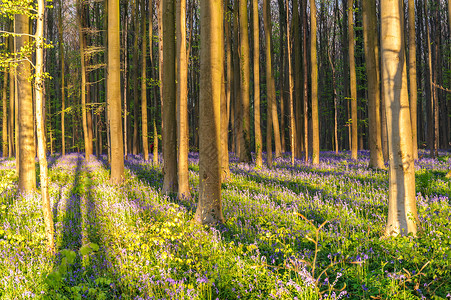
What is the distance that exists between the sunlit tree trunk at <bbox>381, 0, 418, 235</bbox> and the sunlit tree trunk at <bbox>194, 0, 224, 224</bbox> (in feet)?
11.2

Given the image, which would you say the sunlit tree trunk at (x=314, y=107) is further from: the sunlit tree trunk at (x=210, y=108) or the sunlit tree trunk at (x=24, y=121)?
the sunlit tree trunk at (x=24, y=121)

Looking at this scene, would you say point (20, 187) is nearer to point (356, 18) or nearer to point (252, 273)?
point (252, 273)

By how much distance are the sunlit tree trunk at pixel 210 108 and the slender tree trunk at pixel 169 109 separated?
10.8 ft

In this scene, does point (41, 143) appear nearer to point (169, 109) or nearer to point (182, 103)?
point (182, 103)

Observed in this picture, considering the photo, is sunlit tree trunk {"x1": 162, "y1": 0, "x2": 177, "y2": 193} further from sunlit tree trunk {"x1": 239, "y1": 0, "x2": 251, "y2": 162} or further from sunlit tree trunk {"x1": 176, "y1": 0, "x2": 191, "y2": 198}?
sunlit tree trunk {"x1": 239, "y1": 0, "x2": 251, "y2": 162}

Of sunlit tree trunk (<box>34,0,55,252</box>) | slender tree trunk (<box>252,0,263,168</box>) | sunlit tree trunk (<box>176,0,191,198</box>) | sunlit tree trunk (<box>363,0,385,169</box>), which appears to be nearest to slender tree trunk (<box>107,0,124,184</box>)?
sunlit tree trunk (<box>176,0,191,198</box>)

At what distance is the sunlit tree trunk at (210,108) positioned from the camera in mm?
7023

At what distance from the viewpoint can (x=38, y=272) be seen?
446 cm

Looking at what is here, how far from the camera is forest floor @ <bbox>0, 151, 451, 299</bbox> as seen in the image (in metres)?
3.89

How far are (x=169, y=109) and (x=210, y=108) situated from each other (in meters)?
3.55

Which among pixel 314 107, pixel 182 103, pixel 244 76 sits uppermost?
pixel 244 76

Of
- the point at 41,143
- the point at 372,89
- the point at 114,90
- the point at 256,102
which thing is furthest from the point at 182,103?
the point at 372,89

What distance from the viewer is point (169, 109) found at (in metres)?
10.3

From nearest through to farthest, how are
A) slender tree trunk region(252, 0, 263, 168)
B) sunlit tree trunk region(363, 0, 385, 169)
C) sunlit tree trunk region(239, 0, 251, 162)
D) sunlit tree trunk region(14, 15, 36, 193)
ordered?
1. sunlit tree trunk region(14, 15, 36, 193)
2. sunlit tree trunk region(363, 0, 385, 169)
3. sunlit tree trunk region(239, 0, 251, 162)
4. slender tree trunk region(252, 0, 263, 168)
